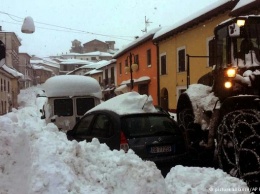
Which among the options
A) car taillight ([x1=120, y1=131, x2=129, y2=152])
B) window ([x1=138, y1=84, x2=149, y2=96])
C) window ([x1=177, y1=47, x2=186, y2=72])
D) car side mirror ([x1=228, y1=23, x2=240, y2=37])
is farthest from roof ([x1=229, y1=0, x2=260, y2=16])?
window ([x1=138, y1=84, x2=149, y2=96])

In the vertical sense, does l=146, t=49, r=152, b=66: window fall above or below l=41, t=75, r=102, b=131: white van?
above

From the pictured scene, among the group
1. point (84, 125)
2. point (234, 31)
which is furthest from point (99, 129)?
point (234, 31)

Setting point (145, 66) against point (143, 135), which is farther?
point (145, 66)

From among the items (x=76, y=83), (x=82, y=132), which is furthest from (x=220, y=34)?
(x=76, y=83)

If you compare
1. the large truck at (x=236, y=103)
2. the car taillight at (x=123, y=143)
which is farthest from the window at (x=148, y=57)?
the car taillight at (x=123, y=143)

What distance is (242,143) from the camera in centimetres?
575

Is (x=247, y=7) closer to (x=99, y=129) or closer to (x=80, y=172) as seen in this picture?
(x=99, y=129)

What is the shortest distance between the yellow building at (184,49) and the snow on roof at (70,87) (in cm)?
423

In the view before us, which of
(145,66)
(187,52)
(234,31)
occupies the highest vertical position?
(187,52)

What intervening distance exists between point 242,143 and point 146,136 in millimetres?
1632

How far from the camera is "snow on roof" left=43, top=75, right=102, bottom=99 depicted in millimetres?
13117

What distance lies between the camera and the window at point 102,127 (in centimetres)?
659

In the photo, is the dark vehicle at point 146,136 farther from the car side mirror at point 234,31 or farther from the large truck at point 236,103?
the car side mirror at point 234,31

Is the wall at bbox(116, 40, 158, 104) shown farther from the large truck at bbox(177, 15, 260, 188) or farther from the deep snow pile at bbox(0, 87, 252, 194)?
the deep snow pile at bbox(0, 87, 252, 194)
